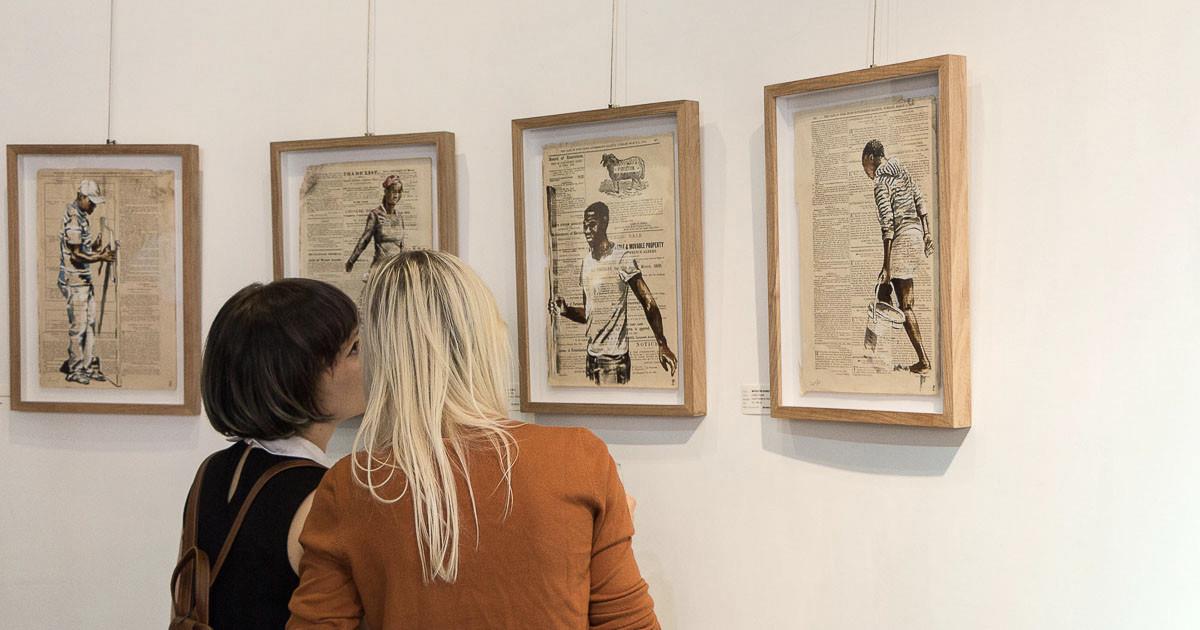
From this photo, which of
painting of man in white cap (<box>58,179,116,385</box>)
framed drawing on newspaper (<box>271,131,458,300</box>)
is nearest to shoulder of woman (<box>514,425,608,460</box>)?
framed drawing on newspaper (<box>271,131,458,300</box>)

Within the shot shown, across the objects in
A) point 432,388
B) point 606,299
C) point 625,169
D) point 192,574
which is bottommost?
point 192,574

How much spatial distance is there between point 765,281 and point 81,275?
1.42 meters

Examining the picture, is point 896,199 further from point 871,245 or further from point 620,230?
point 620,230

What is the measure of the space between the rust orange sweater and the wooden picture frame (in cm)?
78

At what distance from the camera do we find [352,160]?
7.04ft

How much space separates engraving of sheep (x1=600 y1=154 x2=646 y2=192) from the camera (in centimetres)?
192

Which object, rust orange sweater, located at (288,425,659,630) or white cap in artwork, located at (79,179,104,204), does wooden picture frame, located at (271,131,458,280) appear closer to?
white cap in artwork, located at (79,179,104,204)

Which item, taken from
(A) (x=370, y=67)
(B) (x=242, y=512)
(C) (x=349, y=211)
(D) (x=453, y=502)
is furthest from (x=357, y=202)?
(D) (x=453, y=502)

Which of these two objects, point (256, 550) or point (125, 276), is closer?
point (256, 550)

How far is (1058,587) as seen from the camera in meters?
1.54

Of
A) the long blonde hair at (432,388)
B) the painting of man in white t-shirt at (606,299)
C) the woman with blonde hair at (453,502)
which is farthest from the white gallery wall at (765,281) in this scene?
the long blonde hair at (432,388)

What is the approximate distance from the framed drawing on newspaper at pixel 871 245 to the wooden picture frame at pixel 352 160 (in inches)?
25.3

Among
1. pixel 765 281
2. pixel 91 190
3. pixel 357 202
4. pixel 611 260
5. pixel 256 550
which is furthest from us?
pixel 91 190

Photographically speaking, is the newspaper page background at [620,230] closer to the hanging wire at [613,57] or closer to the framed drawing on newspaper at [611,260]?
the framed drawing on newspaper at [611,260]
